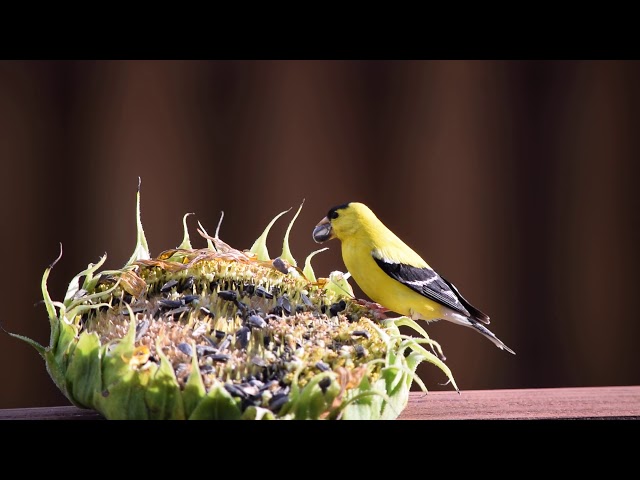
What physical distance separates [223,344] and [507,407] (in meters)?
0.52

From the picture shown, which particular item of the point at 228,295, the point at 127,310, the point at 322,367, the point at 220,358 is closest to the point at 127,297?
the point at 127,310

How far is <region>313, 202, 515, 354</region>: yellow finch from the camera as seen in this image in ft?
6.28

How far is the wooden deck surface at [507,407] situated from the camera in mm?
1209

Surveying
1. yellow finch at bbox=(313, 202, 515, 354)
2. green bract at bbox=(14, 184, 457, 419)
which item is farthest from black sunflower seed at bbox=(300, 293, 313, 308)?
yellow finch at bbox=(313, 202, 515, 354)

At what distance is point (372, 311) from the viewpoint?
1.33m

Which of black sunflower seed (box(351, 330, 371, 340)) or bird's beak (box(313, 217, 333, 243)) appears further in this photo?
bird's beak (box(313, 217, 333, 243))

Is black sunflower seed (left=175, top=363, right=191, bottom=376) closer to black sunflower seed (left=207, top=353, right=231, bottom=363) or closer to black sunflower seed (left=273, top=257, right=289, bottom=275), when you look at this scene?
black sunflower seed (left=207, top=353, right=231, bottom=363)

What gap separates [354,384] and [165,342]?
0.87ft

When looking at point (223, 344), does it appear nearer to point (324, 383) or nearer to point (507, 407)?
point (324, 383)

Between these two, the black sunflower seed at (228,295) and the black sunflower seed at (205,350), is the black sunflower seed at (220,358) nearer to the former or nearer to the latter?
the black sunflower seed at (205,350)

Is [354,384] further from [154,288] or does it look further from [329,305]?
[154,288]

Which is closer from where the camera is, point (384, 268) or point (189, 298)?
point (189, 298)

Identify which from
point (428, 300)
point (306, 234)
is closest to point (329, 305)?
point (428, 300)

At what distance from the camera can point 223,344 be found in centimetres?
110
